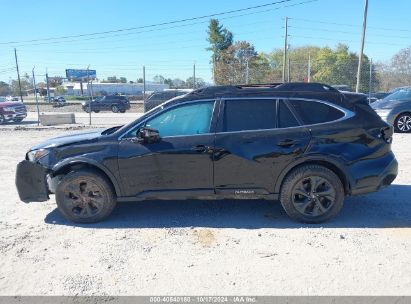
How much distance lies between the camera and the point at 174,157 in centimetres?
455

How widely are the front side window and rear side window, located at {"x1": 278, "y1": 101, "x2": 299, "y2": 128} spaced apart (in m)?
0.89

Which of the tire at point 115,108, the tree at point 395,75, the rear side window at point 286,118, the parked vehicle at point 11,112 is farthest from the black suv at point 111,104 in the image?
the rear side window at point 286,118

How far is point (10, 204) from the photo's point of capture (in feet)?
18.5

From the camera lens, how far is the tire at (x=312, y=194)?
4.50 metres

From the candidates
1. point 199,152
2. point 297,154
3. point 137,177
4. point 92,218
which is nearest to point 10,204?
point 92,218

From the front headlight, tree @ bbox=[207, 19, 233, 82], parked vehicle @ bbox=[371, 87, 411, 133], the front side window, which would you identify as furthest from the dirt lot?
tree @ bbox=[207, 19, 233, 82]

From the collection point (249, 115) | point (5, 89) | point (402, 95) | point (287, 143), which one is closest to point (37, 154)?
point (249, 115)

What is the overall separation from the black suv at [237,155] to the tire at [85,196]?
13 millimetres

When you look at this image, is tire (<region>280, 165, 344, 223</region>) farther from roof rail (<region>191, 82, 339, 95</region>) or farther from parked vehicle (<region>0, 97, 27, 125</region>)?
parked vehicle (<region>0, 97, 27, 125</region>)

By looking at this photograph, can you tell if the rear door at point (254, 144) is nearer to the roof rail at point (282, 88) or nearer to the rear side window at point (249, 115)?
the rear side window at point (249, 115)

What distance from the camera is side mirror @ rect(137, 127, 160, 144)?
4.52 meters

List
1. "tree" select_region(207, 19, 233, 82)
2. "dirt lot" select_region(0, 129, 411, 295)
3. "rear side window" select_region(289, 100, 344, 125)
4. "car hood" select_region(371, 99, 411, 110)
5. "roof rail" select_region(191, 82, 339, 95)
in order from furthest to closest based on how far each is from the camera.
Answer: "tree" select_region(207, 19, 233, 82) < "car hood" select_region(371, 99, 411, 110) < "roof rail" select_region(191, 82, 339, 95) < "rear side window" select_region(289, 100, 344, 125) < "dirt lot" select_region(0, 129, 411, 295)

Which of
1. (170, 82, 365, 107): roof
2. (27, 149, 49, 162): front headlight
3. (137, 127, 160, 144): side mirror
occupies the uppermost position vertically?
(170, 82, 365, 107): roof

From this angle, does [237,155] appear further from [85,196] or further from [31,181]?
[31,181]
